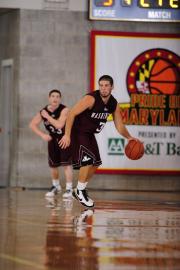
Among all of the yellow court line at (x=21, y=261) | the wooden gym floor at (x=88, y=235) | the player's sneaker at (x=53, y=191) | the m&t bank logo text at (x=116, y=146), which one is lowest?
the yellow court line at (x=21, y=261)

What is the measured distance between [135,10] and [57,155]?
442cm

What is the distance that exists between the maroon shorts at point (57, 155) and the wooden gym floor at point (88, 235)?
1244 millimetres

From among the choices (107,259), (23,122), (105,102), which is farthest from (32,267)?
(23,122)

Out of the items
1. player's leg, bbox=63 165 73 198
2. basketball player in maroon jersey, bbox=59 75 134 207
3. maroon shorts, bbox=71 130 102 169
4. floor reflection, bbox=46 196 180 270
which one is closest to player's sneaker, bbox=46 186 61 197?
player's leg, bbox=63 165 73 198

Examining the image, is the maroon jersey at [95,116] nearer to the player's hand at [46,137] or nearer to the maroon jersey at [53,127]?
the player's hand at [46,137]

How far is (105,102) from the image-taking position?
14.7 m

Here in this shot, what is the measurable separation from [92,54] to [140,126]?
1.90m

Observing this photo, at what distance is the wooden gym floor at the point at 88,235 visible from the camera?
818 centimetres

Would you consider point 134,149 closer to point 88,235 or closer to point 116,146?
point 88,235

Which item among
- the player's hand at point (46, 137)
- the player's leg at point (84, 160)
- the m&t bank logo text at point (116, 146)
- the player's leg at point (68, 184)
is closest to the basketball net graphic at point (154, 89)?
the m&t bank logo text at point (116, 146)

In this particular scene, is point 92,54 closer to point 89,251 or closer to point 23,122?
point 23,122

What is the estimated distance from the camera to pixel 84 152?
1472 cm

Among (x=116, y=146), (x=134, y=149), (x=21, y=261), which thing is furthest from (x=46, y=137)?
(x=21, y=261)

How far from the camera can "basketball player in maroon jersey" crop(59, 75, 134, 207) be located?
47.7ft
